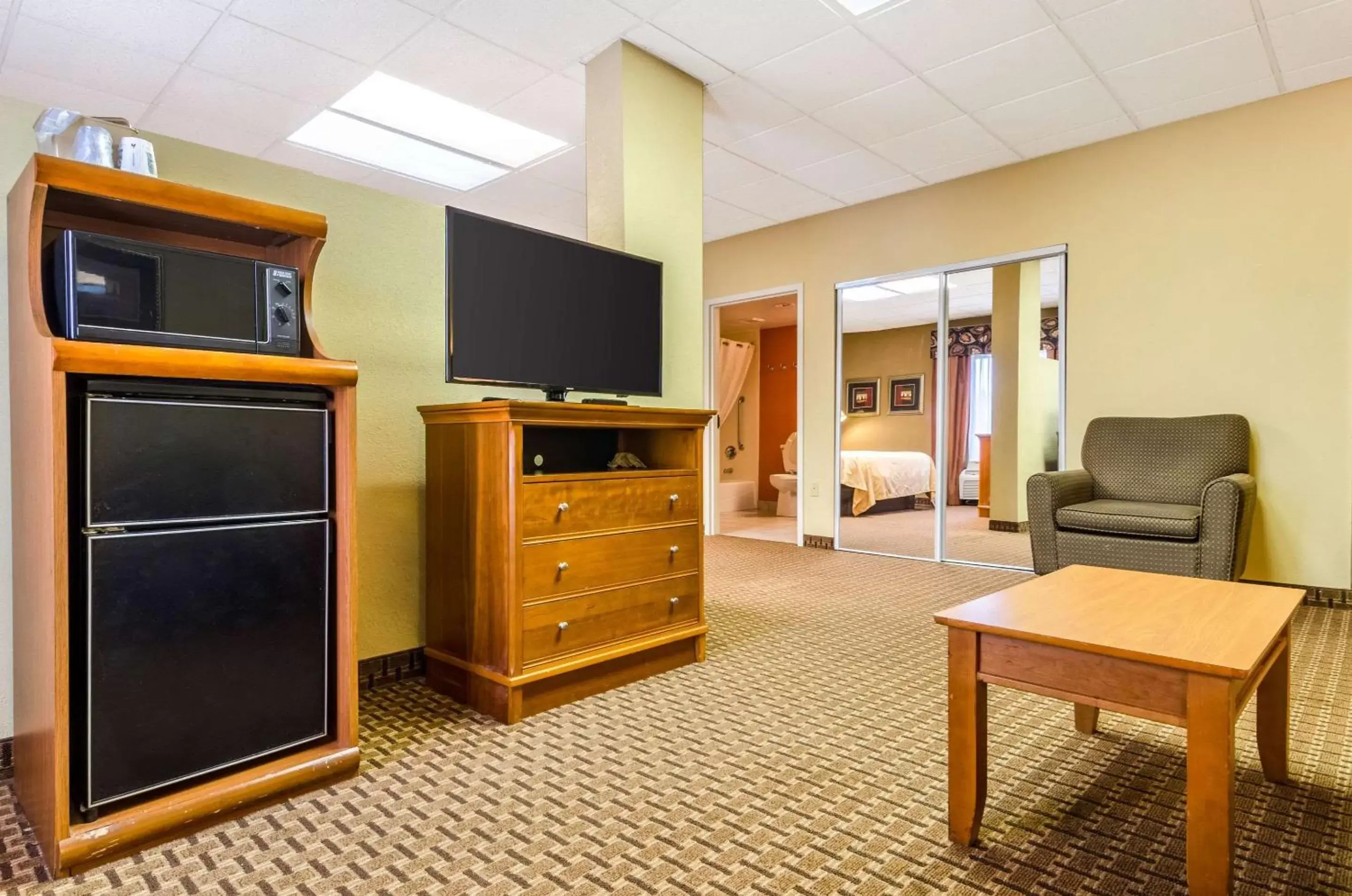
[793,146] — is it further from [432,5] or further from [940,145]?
[432,5]

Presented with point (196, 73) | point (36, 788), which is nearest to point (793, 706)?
Result: point (36, 788)

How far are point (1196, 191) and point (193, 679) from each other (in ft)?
16.7

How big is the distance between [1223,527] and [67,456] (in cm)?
409

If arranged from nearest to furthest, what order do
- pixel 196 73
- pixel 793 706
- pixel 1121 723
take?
pixel 1121 723, pixel 793 706, pixel 196 73

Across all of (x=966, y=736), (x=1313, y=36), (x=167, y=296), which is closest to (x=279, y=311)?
(x=167, y=296)

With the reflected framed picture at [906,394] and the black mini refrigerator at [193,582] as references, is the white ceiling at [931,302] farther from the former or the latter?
the black mini refrigerator at [193,582]

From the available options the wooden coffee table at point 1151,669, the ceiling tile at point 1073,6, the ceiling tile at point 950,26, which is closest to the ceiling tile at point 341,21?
the ceiling tile at point 950,26

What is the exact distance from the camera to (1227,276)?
3.98 meters

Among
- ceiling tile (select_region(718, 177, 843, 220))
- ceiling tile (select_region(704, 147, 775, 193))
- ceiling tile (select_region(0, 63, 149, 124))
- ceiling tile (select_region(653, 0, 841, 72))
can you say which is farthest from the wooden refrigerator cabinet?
ceiling tile (select_region(718, 177, 843, 220))

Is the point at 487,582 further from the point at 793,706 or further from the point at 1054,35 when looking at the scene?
the point at 1054,35

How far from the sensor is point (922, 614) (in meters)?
3.52

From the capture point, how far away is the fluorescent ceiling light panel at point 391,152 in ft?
13.8

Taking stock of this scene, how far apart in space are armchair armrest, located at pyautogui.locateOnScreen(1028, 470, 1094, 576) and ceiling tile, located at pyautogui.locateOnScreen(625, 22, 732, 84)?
104 inches

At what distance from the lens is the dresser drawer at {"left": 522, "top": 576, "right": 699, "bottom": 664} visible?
2.24 meters
